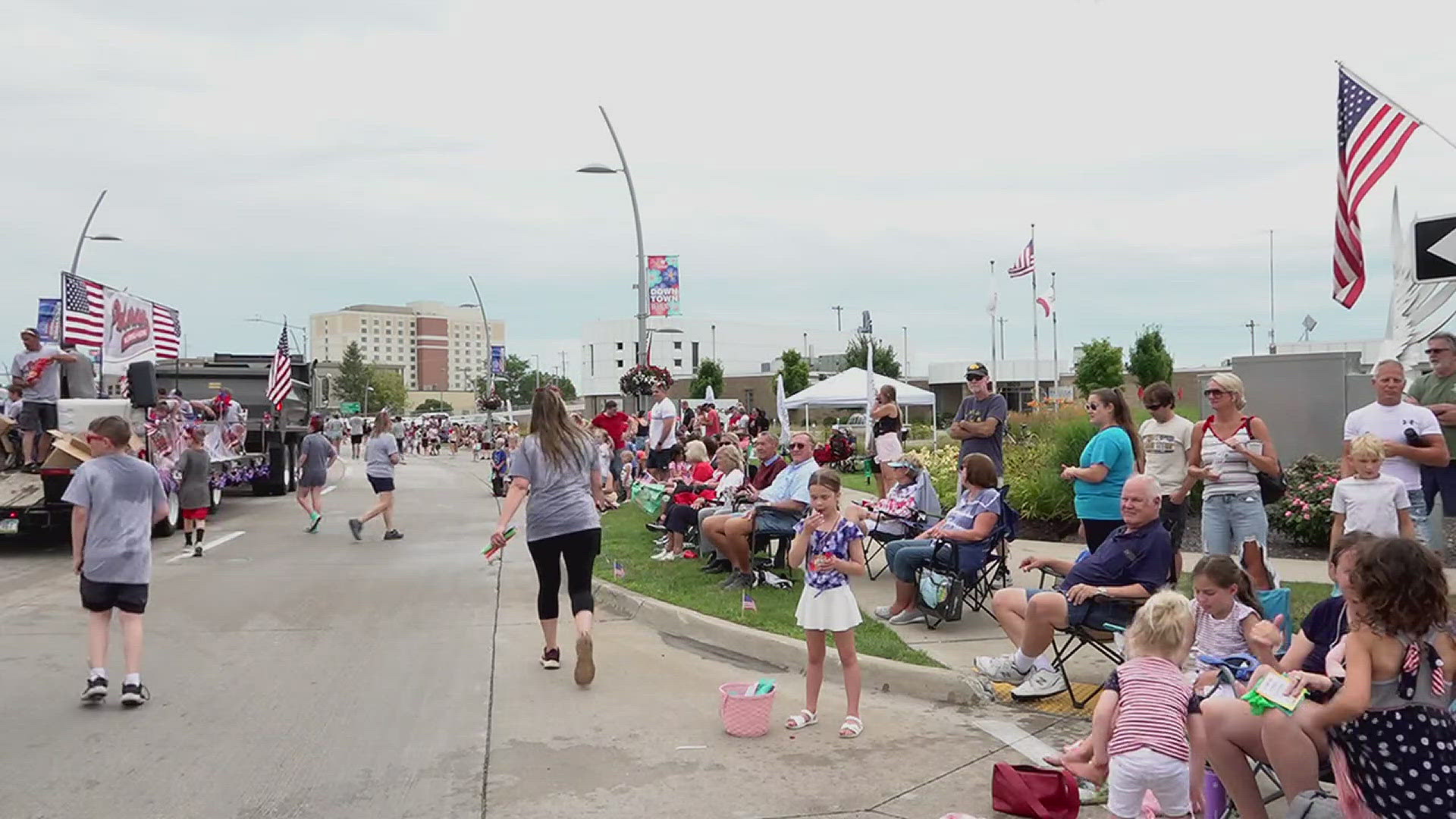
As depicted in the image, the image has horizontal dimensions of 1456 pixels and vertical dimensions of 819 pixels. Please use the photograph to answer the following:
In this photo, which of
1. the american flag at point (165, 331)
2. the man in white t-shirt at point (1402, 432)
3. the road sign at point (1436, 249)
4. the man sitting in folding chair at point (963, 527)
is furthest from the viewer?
the american flag at point (165, 331)

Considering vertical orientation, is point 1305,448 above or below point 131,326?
below

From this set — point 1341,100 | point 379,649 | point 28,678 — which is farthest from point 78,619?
point 1341,100

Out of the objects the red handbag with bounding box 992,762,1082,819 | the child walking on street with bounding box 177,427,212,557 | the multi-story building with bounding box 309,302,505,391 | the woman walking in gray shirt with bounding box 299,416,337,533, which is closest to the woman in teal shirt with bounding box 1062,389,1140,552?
the red handbag with bounding box 992,762,1082,819

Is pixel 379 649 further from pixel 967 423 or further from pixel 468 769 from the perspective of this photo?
pixel 967 423

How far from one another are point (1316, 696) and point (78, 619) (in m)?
9.49

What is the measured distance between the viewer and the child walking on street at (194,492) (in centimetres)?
1428

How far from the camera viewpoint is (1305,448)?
13523 mm

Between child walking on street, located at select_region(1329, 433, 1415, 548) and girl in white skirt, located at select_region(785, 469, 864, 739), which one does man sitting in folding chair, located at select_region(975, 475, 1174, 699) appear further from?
child walking on street, located at select_region(1329, 433, 1415, 548)

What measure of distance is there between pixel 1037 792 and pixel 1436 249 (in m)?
4.15

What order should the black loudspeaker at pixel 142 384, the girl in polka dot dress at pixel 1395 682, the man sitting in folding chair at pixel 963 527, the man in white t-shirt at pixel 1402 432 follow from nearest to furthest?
1. the girl in polka dot dress at pixel 1395 682
2. the man in white t-shirt at pixel 1402 432
3. the man sitting in folding chair at pixel 963 527
4. the black loudspeaker at pixel 142 384

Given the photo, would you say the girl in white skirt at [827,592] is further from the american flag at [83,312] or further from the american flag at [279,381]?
the american flag at [279,381]

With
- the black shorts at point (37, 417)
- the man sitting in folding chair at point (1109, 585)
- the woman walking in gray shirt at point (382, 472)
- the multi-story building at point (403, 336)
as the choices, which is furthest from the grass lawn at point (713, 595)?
the multi-story building at point (403, 336)

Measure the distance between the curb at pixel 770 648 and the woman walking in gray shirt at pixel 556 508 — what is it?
1.18 meters

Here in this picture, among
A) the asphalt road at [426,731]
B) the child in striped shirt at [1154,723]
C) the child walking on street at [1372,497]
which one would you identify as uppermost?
the child walking on street at [1372,497]
